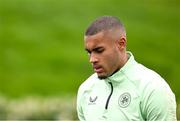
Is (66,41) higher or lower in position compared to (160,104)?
higher

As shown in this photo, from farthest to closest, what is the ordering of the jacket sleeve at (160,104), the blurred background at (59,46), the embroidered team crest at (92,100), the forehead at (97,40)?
the blurred background at (59,46) < the embroidered team crest at (92,100) < the forehead at (97,40) < the jacket sleeve at (160,104)

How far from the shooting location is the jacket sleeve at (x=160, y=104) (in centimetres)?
362

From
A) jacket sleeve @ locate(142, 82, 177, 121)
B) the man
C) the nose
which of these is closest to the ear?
the man

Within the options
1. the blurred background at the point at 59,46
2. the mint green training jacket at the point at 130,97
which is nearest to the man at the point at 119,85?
the mint green training jacket at the point at 130,97

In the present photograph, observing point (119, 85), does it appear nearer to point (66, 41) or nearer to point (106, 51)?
point (106, 51)

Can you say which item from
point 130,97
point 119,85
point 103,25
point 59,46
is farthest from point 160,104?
point 59,46

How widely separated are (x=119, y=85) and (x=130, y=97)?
12cm

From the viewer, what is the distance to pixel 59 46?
8227 mm

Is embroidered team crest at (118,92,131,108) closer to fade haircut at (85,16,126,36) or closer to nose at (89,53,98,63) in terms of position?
nose at (89,53,98,63)

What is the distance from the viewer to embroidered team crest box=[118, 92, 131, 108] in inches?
146

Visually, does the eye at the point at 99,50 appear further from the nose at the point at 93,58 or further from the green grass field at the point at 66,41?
the green grass field at the point at 66,41

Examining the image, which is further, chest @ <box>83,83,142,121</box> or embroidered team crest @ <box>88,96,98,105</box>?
embroidered team crest @ <box>88,96,98,105</box>

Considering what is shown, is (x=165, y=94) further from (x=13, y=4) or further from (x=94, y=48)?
(x=13, y=4)

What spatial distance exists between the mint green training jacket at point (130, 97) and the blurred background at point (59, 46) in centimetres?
400
